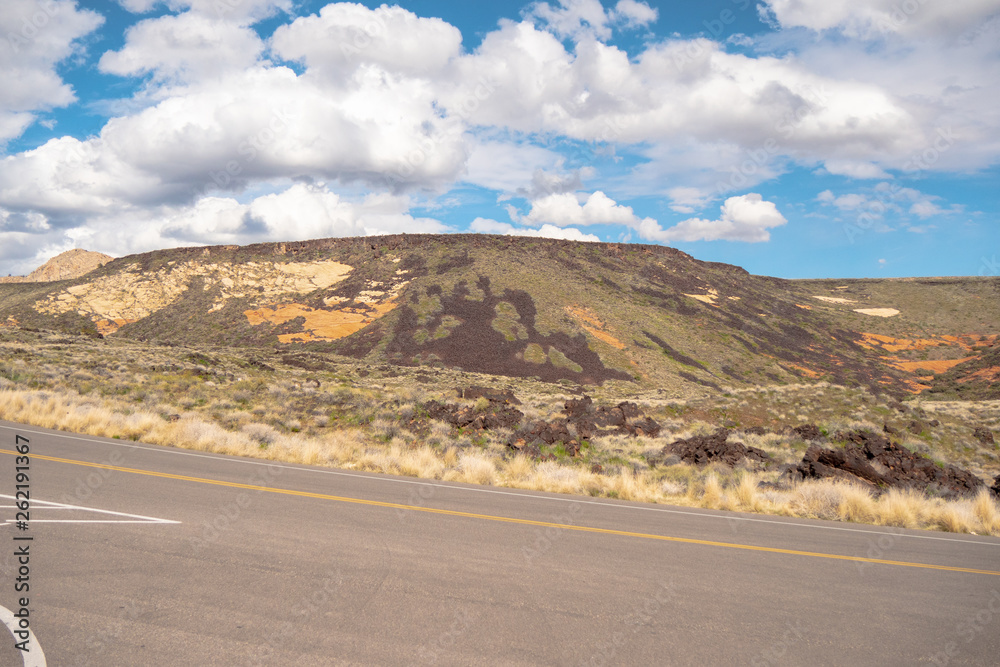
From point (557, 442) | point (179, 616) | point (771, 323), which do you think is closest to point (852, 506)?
point (557, 442)

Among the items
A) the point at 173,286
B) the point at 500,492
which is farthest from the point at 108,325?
the point at 500,492

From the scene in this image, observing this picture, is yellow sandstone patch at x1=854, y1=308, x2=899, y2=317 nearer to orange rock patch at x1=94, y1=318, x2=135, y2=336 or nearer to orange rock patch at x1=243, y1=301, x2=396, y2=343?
orange rock patch at x1=243, y1=301, x2=396, y2=343

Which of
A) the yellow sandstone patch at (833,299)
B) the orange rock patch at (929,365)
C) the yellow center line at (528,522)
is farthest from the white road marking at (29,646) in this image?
the yellow sandstone patch at (833,299)

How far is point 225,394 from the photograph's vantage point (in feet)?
77.6

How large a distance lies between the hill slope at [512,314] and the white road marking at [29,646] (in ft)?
163

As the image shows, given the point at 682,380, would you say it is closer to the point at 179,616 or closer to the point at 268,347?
the point at 268,347

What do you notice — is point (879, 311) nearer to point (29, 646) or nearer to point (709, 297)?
point (709, 297)

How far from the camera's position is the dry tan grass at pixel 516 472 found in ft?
34.7

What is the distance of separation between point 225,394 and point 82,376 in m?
5.75

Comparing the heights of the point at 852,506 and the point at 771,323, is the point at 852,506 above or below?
below

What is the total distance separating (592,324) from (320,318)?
3690cm

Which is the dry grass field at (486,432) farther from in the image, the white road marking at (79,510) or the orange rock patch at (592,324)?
the orange rock patch at (592,324)

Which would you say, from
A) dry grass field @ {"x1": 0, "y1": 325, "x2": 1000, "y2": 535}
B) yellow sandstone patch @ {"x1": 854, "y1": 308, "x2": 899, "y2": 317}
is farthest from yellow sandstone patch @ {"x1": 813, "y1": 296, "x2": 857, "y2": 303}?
dry grass field @ {"x1": 0, "y1": 325, "x2": 1000, "y2": 535}

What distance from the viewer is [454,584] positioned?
5383 mm
